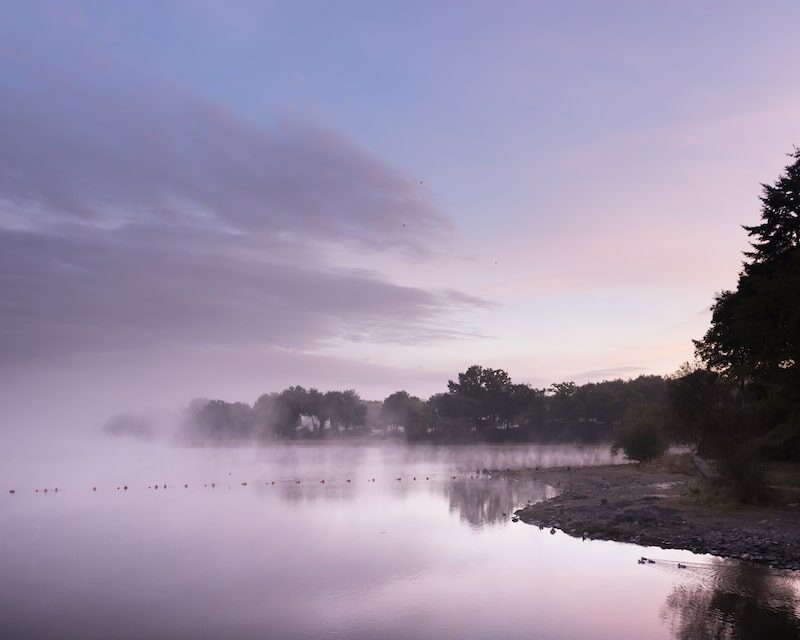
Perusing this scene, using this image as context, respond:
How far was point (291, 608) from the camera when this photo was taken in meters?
18.8

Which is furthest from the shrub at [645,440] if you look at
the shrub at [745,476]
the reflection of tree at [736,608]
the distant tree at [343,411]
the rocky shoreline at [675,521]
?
the distant tree at [343,411]

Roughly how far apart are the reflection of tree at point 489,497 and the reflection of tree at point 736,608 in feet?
50.5

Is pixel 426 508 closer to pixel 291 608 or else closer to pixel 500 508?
pixel 500 508

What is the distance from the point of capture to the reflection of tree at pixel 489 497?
37156 mm

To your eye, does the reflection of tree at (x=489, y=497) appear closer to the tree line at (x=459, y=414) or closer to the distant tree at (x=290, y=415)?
the tree line at (x=459, y=414)

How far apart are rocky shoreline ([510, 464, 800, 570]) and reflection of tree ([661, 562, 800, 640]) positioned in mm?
2116

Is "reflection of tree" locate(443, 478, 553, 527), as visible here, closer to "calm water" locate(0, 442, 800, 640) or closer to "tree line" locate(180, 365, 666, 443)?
"calm water" locate(0, 442, 800, 640)

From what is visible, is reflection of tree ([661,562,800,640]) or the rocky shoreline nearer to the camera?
reflection of tree ([661,562,800,640])

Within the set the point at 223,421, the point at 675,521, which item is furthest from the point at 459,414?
the point at 675,521

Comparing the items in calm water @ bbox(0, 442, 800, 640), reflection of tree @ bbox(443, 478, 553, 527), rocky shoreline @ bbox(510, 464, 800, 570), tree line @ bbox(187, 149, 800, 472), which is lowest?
→ calm water @ bbox(0, 442, 800, 640)

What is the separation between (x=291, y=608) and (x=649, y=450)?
5132 centimetres

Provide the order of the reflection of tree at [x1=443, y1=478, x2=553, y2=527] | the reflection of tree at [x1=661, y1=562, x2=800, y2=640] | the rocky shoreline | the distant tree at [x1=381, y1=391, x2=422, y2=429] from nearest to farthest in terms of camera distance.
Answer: the reflection of tree at [x1=661, y1=562, x2=800, y2=640] → the rocky shoreline → the reflection of tree at [x1=443, y1=478, x2=553, y2=527] → the distant tree at [x1=381, y1=391, x2=422, y2=429]

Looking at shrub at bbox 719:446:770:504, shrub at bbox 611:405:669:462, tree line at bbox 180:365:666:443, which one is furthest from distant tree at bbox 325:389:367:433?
shrub at bbox 719:446:770:504

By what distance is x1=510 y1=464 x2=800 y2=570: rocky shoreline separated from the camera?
23.1m
